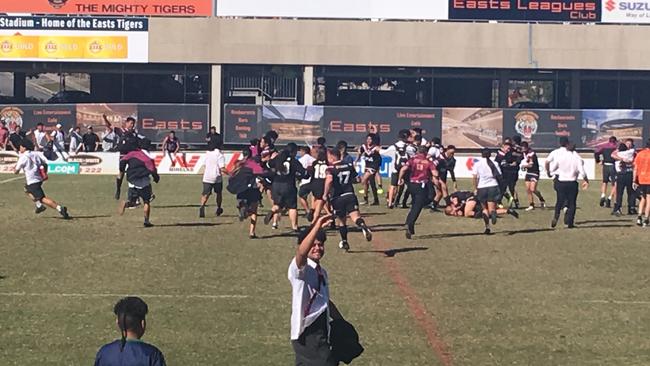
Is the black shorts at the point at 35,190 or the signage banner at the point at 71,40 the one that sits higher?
the signage banner at the point at 71,40

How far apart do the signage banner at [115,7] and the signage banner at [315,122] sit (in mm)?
7596

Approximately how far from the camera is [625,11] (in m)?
56.9

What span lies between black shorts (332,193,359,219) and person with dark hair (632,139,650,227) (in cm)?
746

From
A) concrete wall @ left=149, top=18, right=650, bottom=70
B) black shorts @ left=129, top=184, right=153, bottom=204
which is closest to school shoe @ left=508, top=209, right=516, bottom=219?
black shorts @ left=129, top=184, right=153, bottom=204

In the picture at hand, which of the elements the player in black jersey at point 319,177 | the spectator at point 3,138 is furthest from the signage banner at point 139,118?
the player in black jersey at point 319,177

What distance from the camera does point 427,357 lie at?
38.3ft

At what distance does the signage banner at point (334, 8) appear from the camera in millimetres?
56219

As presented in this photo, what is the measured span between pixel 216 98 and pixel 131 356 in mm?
50450

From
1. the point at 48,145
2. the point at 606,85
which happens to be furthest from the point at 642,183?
the point at 606,85

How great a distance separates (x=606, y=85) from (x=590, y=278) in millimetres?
45580

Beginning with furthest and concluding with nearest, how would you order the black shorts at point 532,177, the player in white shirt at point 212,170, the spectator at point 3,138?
the spectator at point 3,138
the black shorts at point 532,177
the player in white shirt at point 212,170

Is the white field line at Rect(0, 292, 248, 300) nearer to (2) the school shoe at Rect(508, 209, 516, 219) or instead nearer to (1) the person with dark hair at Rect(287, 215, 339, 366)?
(1) the person with dark hair at Rect(287, 215, 339, 366)

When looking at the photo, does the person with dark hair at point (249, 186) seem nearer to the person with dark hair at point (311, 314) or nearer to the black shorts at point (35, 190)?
the black shorts at point (35, 190)

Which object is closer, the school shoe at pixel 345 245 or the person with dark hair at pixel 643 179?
the school shoe at pixel 345 245
